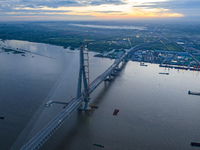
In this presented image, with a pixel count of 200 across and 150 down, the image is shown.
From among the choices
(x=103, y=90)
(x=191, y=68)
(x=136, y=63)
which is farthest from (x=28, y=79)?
(x=191, y=68)

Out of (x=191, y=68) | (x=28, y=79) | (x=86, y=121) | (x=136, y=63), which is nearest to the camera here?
(x=86, y=121)

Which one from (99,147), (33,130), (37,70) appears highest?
(37,70)

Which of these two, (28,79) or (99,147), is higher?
(28,79)

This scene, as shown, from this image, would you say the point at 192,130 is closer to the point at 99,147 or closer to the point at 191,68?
the point at 99,147

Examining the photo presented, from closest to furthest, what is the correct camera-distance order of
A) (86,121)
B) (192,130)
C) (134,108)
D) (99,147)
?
1. (99,147)
2. (192,130)
3. (86,121)
4. (134,108)

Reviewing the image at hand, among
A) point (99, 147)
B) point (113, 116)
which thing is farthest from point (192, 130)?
point (99, 147)

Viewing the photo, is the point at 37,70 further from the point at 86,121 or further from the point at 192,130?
the point at 192,130

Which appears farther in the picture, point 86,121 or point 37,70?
point 37,70
